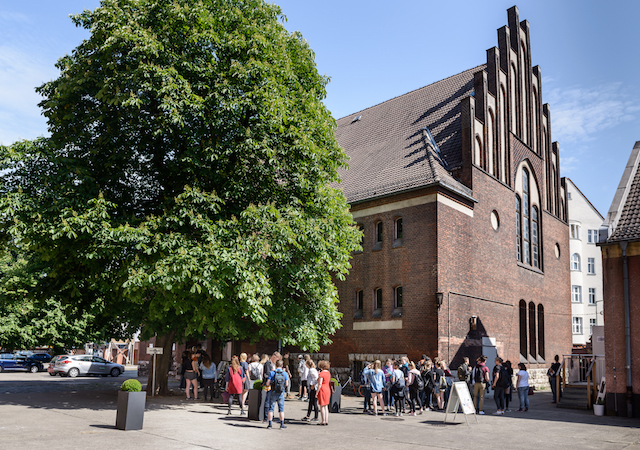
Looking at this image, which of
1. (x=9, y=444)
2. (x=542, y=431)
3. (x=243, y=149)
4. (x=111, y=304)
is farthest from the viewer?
(x=111, y=304)

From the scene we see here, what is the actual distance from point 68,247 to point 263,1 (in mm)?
9934

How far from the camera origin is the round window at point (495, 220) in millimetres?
26231

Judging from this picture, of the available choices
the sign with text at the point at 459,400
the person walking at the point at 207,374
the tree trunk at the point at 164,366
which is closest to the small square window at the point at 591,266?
the sign with text at the point at 459,400

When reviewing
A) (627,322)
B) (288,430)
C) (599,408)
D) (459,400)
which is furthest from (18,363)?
(627,322)

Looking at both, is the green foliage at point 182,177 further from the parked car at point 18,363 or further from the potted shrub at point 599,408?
the parked car at point 18,363

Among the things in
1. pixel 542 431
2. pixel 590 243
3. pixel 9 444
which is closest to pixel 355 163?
pixel 542 431

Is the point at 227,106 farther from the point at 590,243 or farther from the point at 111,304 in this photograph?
the point at 590,243

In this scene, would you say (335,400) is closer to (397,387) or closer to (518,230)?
(397,387)

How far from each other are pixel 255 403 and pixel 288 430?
1.84 m

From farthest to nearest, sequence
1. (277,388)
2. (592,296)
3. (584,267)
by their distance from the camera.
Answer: (584,267)
(592,296)
(277,388)

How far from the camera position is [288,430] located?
1301 centimetres

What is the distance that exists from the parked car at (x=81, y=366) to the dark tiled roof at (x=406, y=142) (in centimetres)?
2063

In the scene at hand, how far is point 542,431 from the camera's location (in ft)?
44.1

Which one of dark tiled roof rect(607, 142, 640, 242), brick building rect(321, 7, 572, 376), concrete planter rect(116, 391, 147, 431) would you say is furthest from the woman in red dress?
dark tiled roof rect(607, 142, 640, 242)
